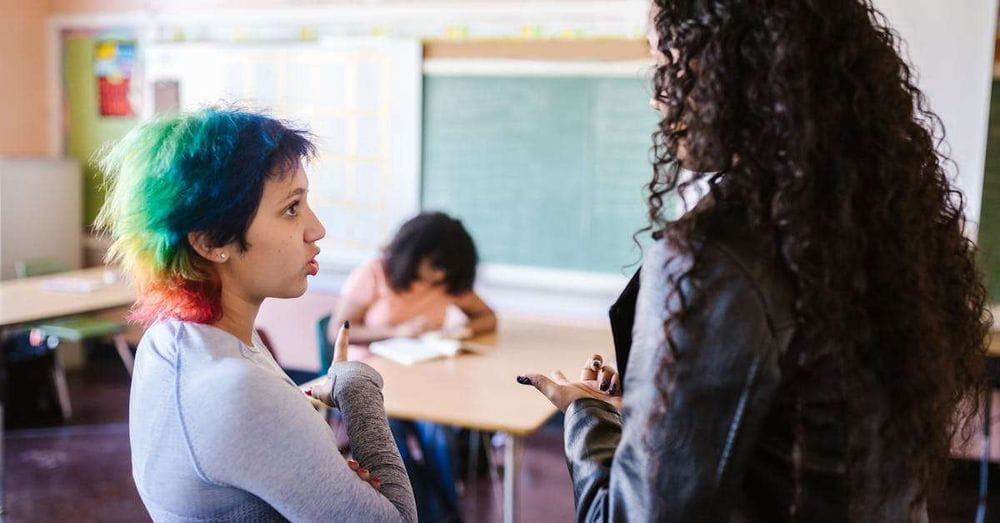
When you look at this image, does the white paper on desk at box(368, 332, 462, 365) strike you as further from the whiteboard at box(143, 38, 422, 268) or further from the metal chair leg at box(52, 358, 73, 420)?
the metal chair leg at box(52, 358, 73, 420)

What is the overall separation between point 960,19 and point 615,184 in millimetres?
1571

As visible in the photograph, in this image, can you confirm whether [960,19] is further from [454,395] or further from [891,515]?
[891,515]

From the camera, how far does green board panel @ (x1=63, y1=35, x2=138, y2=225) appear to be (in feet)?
17.8

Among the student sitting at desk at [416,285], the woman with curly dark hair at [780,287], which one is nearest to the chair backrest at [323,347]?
the student sitting at desk at [416,285]

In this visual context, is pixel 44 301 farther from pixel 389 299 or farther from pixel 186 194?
pixel 186 194

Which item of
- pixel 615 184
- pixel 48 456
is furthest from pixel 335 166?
pixel 48 456

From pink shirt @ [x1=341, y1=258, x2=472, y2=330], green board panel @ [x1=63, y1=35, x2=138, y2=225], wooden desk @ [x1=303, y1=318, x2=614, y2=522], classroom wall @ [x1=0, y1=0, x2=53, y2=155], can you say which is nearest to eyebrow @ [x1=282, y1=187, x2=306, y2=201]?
wooden desk @ [x1=303, y1=318, x2=614, y2=522]

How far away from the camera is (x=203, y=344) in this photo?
1.07 meters

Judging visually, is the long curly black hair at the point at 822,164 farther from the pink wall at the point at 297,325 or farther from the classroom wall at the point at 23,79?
the classroom wall at the point at 23,79

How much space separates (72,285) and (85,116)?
5.73 ft

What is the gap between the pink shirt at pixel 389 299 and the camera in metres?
3.31

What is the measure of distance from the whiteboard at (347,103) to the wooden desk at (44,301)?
45.8 inches

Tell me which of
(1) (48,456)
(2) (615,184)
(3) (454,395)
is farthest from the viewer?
(2) (615,184)

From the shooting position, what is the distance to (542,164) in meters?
4.39
